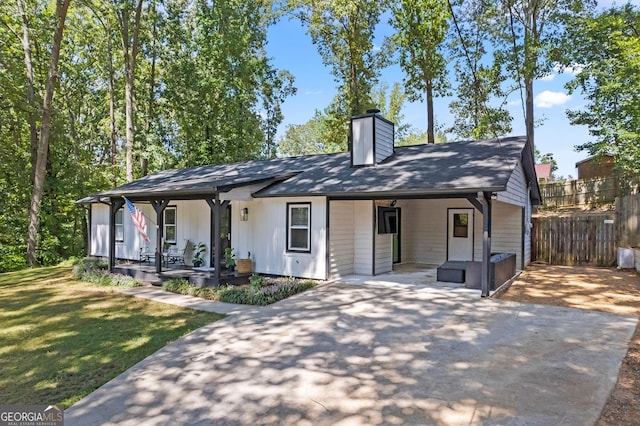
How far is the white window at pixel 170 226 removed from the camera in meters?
12.8

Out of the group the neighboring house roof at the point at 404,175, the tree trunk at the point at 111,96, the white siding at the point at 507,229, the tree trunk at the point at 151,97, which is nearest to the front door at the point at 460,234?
the white siding at the point at 507,229

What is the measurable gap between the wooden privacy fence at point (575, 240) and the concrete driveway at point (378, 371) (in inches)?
271

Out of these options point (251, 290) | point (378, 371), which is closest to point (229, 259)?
point (251, 290)

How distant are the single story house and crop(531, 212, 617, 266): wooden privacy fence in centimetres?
87

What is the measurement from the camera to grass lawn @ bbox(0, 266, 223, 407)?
4430mm

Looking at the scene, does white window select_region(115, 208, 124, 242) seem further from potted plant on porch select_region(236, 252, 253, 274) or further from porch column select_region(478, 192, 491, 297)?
porch column select_region(478, 192, 491, 297)

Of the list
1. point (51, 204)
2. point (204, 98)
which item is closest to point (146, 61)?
point (204, 98)

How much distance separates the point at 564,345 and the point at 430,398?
2575 millimetres

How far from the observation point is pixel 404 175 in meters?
9.65

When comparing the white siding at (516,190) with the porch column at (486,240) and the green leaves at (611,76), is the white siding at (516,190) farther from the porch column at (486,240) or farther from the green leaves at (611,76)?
the green leaves at (611,76)

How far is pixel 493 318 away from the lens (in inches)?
255

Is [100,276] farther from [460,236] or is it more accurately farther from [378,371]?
[460,236]

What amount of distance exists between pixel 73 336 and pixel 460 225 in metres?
10.8

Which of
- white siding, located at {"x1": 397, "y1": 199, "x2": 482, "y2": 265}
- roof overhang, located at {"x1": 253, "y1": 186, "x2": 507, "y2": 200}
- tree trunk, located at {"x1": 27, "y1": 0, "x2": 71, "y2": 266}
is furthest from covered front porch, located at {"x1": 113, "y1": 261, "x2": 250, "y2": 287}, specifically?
tree trunk, located at {"x1": 27, "y1": 0, "x2": 71, "y2": 266}
